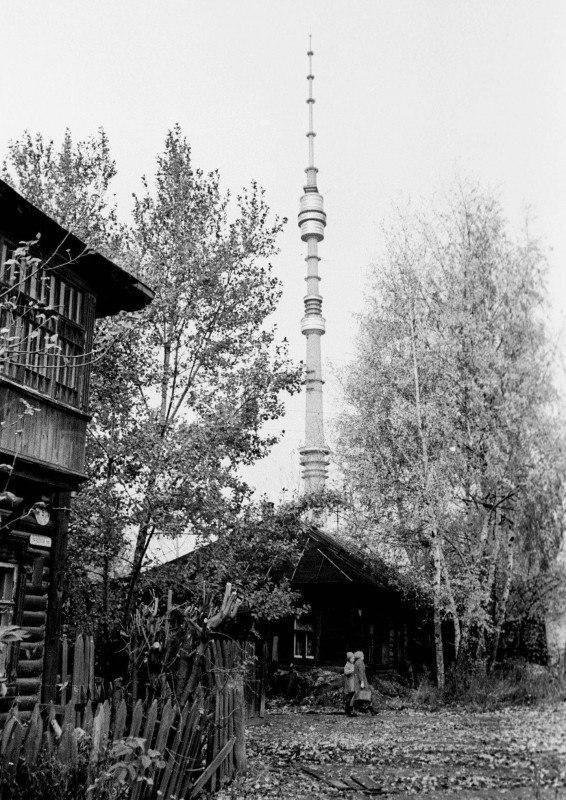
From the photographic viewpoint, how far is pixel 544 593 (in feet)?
67.5

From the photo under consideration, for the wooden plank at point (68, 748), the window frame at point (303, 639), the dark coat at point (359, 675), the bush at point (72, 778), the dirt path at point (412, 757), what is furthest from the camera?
the window frame at point (303, 639)

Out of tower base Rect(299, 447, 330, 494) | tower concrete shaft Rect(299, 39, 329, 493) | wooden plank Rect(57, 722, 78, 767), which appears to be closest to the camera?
wooden plank Rect(57, 722, 78, 767)

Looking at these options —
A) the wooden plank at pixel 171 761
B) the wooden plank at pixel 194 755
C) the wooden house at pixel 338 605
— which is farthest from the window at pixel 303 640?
the wooden plank at pixel 171 761

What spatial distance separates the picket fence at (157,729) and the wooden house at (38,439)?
143cm

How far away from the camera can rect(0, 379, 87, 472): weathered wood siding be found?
10812mm

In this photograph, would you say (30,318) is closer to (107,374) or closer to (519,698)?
(107,374)

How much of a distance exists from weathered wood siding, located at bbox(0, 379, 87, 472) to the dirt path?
216 inches

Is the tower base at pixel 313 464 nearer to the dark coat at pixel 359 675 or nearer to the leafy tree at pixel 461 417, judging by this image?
the leafy tree at pixel 461 417

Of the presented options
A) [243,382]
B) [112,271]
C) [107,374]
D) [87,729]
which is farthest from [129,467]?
[87,729]

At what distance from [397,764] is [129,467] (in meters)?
8.48

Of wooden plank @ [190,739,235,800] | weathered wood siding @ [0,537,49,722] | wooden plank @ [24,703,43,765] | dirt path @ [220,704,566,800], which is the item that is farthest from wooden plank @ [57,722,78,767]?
weathered wood siding @ [0,537,49,722]

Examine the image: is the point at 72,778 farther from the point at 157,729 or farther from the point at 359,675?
the point at 359,675

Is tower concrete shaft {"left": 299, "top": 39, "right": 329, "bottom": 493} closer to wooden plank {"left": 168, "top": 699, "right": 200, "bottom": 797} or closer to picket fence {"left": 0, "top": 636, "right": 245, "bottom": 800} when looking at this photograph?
picket fence {"left": 0, "top": 636, "right": 245, "bottom": 800}

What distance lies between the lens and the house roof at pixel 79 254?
36.2 ft
